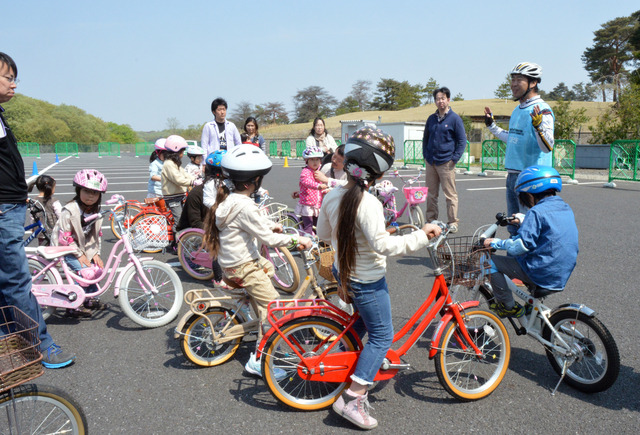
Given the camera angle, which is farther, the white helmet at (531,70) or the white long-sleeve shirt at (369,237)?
the white helmet at (531,70)

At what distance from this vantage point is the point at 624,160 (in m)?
14.8

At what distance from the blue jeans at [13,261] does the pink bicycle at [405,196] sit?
459cm

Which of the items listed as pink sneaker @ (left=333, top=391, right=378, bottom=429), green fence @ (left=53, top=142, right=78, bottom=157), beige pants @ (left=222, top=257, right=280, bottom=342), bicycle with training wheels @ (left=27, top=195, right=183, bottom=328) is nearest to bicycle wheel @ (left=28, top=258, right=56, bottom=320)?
bicycle with training wheels @ (left=27, top=195, right=183, bottom=328)

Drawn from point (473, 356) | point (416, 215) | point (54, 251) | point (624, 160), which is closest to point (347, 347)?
point (473, 356)

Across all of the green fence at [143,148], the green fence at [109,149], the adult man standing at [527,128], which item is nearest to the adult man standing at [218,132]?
the adult man standing at [527,128]

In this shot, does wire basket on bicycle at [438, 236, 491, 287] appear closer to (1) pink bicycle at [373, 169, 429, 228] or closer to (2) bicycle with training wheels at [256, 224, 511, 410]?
(2) bicycle with training wheels at [256, 224, 511, 410]

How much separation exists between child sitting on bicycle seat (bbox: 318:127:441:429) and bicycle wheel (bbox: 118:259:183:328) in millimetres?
2143

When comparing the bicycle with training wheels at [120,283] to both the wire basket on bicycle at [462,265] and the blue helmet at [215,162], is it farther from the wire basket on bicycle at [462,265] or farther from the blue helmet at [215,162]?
the wire basket on bicycle at [462,265]

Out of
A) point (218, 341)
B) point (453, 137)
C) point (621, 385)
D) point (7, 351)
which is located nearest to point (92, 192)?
point (218, 341)

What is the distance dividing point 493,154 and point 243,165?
766 inches

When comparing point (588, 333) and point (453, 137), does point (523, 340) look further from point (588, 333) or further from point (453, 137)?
point (453, 137)

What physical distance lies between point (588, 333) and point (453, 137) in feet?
14.9

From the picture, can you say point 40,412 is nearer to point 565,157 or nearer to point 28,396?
point 28,396

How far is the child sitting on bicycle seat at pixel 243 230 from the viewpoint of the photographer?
327 centimetres
